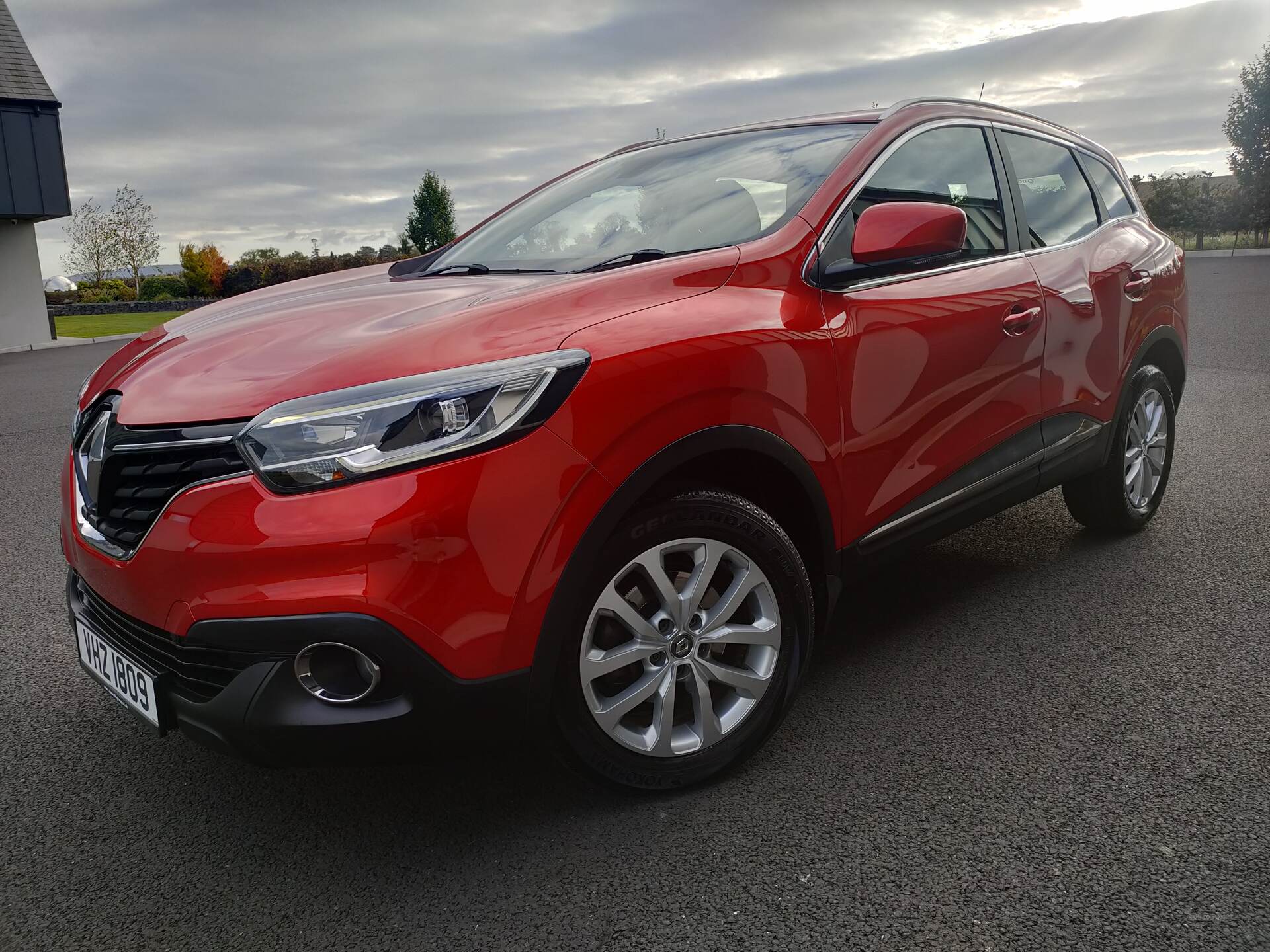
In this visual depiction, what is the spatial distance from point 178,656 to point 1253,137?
167 ft

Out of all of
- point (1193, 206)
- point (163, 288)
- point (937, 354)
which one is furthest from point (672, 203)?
point (1193, 206)

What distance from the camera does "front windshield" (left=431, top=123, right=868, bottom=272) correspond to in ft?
9.64

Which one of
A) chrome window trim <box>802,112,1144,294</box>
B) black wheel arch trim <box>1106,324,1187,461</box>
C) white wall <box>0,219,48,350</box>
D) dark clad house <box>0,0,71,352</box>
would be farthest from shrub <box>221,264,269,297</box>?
chrome window trim <box>802,112,1144,294</box>

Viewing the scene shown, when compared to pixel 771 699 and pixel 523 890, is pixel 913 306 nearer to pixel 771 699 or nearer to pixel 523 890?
pixel 771 699

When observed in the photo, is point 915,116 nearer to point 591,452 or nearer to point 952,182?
point 952,182

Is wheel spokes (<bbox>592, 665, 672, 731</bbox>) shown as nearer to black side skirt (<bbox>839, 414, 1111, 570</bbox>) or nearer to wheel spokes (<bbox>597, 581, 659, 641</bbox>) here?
wheel spokes (<bbox>597, 581, 659, 641</bbox>)

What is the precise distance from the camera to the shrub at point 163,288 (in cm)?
4097

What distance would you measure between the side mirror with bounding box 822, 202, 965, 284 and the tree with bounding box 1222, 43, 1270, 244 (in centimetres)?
4679

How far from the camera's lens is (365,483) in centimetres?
198

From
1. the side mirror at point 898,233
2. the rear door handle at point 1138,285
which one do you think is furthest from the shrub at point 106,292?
the side mirror at point 898,233

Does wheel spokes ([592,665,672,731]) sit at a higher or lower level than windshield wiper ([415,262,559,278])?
lower

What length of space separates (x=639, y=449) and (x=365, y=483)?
615 millimetres

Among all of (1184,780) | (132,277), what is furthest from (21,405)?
(132,277)

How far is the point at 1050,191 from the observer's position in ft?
12.9
